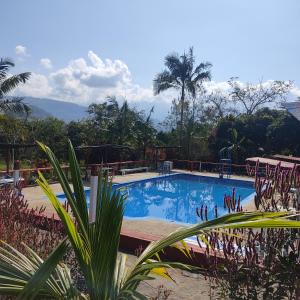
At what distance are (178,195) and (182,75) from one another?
9.90 meters

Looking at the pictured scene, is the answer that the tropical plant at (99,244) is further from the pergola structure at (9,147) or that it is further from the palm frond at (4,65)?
the palm frond at (4,65)

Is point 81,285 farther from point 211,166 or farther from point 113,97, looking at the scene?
point 113,97

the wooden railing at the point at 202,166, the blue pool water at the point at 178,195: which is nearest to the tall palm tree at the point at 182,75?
the wooden railing at the point at 202,166

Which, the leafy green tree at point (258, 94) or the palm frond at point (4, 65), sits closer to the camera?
A: the palm frond at point (4, 65)

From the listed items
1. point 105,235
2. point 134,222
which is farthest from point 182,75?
point 105,235

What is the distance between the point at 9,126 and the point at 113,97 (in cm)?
752

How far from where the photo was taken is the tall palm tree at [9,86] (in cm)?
1517

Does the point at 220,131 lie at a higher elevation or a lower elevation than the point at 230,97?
lower

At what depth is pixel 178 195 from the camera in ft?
47.4

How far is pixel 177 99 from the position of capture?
77.6 ft

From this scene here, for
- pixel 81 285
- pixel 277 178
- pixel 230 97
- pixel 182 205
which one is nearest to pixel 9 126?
pixel 182 205

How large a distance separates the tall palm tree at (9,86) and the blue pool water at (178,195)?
568cm

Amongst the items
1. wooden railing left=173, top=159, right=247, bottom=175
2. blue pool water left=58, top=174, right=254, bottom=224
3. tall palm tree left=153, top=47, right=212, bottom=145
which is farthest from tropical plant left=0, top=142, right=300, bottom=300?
tall palm tree left=153, top=47, right=212, bottom=145

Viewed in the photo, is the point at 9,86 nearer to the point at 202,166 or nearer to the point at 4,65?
the point at 4,65
